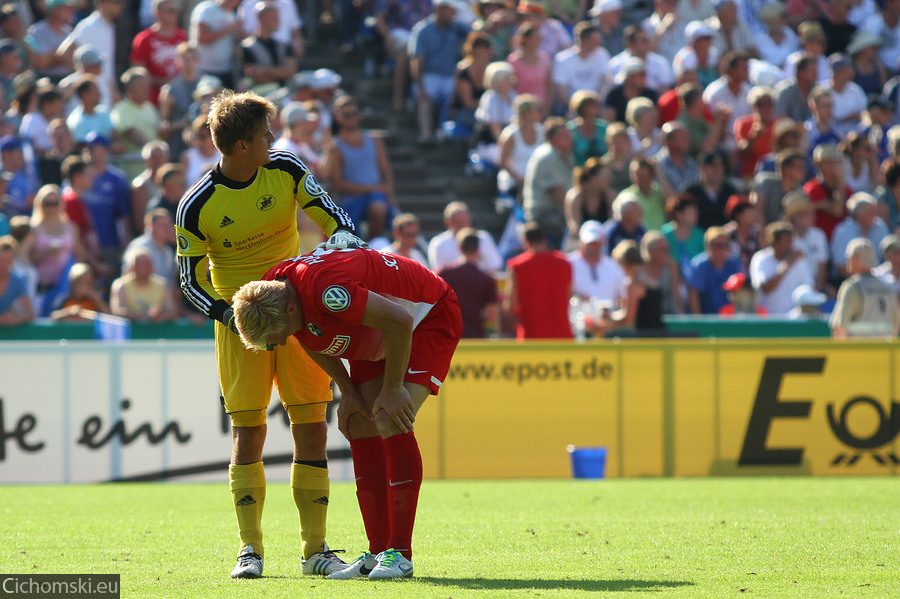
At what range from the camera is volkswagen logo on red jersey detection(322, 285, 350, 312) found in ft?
17.5

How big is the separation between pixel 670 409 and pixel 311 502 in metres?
6.64

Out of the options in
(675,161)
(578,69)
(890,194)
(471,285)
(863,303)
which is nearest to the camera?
(471,285)

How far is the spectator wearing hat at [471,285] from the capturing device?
41.3 feet

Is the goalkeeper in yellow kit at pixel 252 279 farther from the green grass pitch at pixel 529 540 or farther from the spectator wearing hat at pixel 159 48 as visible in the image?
the spectator wearing hat at pixel 159 48

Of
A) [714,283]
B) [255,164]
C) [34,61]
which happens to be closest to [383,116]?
[34,61]

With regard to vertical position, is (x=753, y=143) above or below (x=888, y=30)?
below

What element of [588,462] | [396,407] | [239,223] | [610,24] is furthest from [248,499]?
[610,24]

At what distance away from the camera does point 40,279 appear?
44.5 feet

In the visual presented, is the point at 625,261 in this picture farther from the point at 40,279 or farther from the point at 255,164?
the point at 255,164

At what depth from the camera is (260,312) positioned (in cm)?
532

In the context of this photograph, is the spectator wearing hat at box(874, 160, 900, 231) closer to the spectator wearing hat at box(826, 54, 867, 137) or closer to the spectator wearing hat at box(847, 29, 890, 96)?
the spectator wearing hat at box(826, 54, 867, 137)

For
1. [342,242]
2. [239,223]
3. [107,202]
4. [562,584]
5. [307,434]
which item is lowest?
[562,584]

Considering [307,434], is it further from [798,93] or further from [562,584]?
[798,93]

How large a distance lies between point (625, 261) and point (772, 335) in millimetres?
1837
